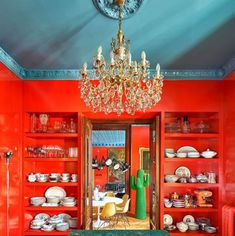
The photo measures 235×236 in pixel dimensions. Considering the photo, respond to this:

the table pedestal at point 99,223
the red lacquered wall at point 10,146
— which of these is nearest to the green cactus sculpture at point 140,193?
the table pedestal at point 99,223

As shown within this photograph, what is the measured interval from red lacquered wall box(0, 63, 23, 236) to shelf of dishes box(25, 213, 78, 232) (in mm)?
314

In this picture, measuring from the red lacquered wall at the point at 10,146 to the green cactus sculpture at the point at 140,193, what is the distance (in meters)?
4.77

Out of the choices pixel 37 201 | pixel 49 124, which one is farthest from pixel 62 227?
pixel 49 124

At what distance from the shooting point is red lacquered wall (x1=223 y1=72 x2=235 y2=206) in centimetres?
466

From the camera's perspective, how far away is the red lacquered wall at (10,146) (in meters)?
4.14

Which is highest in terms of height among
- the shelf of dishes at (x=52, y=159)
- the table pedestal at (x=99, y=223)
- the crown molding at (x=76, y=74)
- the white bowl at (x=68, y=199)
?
the crown molding at (x=76, y=74)

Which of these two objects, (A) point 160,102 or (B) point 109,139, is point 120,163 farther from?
(A) point 160,102

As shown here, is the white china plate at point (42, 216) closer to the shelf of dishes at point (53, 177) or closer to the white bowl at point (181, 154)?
→ the shelf of dishes at point (53, 177)

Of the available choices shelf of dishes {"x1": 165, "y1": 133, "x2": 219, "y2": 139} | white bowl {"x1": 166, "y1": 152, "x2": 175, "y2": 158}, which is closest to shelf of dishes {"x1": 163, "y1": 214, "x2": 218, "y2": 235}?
white bowl {"x1": 166, "y1": 152, "x2": 175, "y2": 158}

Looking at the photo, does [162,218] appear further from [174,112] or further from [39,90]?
[39,90]

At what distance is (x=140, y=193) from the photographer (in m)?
9.30

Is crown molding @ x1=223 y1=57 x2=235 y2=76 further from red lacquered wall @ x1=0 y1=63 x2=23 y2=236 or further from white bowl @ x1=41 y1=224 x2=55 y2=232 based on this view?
white bowl @ x1=41 y1=224 x2=55 y2=232

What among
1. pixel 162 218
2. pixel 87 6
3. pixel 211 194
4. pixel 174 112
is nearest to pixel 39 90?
pixel 174 112

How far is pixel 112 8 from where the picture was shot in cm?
294
